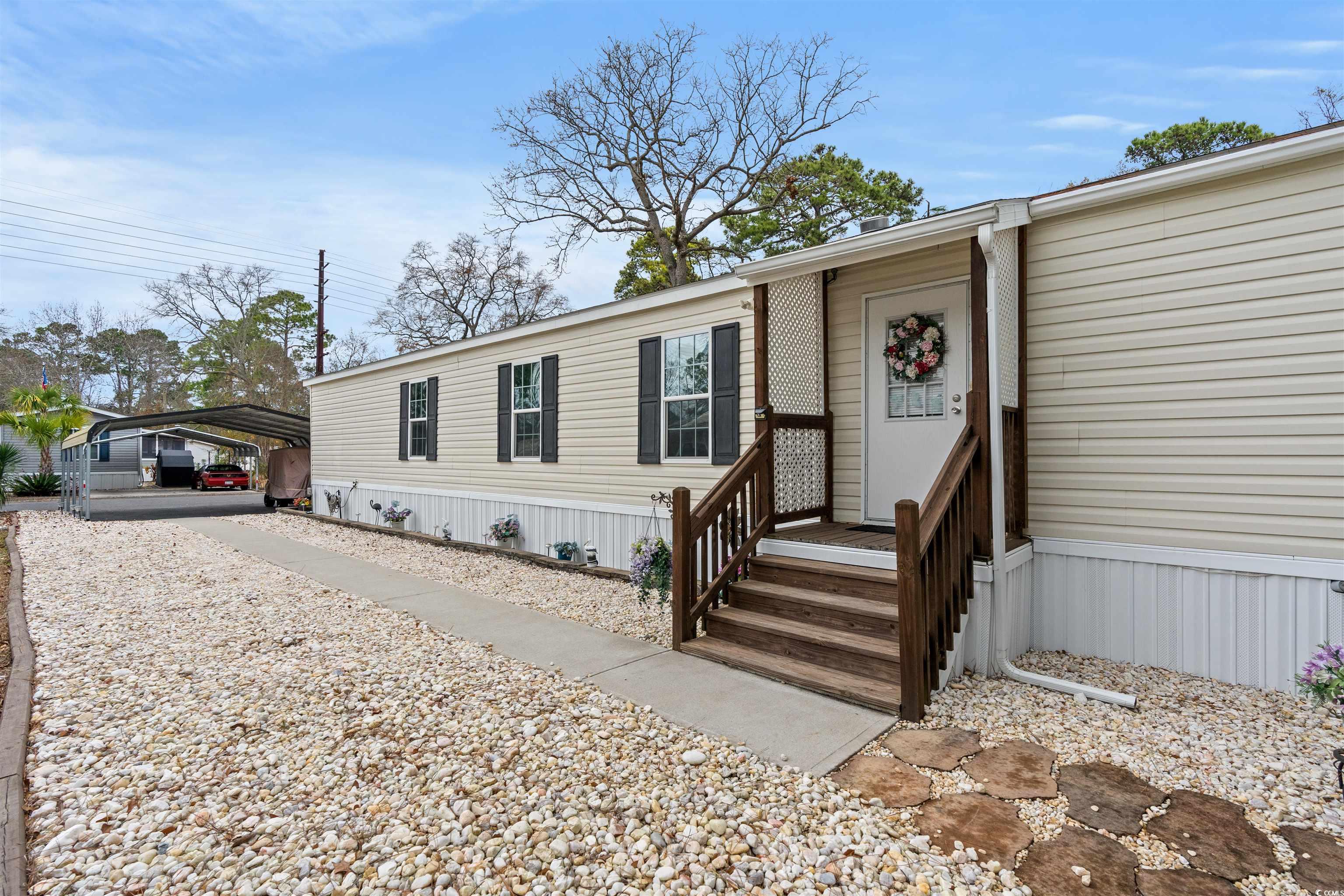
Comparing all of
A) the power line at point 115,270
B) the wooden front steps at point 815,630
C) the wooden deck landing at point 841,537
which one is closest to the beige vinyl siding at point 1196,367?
the wooden deck landing at point 841,537

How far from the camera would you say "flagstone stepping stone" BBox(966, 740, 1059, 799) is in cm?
243

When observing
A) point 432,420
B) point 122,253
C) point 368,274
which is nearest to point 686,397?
point 432,420

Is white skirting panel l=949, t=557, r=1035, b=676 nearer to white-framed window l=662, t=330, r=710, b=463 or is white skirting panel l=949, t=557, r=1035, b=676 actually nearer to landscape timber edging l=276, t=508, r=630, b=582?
white-framed window l=662, t=330, r=710, b=463

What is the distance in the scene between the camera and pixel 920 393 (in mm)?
4738

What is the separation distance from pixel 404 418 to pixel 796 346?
305 inches

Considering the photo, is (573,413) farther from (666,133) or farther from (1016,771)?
(666,133)

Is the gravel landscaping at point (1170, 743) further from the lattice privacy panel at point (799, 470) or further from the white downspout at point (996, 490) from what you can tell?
the lattice privacy panel at point (799, 470)

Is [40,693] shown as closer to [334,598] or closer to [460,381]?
[334,598]

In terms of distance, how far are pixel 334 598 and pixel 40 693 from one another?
240cm

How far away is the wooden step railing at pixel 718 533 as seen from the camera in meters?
4.21

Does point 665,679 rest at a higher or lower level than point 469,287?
lower

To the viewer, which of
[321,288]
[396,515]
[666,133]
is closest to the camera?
[396,515]

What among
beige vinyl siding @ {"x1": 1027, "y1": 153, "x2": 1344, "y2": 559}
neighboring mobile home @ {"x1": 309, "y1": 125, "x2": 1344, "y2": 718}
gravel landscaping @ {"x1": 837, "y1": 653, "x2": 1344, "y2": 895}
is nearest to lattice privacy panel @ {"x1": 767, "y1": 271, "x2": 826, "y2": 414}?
neighboring mobile home @ {"x1": 309, "y1": 125, "x2": 1344, "y2": 718}

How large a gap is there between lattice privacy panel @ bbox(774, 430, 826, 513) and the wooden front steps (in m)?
0.55
